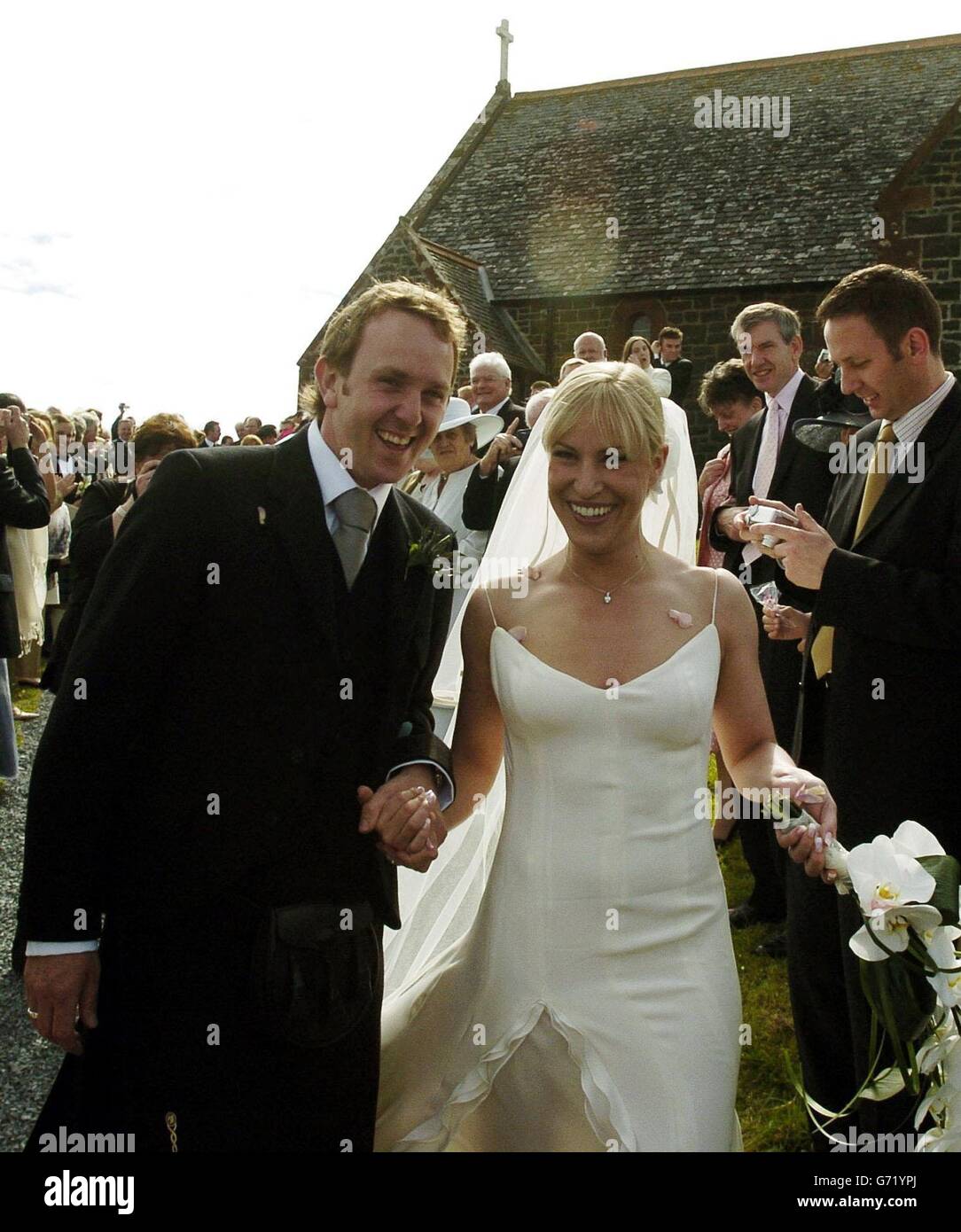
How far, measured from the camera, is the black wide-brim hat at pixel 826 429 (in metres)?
4.17

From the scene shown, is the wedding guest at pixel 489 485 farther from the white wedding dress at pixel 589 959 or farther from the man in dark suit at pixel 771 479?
the white wedding dress at pixel 589 959

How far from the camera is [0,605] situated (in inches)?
278

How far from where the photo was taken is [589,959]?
2.86 m

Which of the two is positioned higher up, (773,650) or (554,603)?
(554,603)

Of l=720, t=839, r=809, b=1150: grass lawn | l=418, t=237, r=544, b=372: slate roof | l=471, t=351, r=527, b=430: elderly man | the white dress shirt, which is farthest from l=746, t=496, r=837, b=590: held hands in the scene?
l=418, t=237, r=544, b=372: slate roof

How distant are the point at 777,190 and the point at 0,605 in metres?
21.9

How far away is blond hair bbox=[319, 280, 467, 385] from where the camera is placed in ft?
8.92

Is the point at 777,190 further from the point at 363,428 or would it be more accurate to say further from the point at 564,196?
the point at 363,428

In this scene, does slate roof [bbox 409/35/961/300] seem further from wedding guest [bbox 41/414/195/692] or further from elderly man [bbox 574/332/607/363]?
wedding guest [bbox 41/414/195/692]

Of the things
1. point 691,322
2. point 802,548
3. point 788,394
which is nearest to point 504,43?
point 691,322

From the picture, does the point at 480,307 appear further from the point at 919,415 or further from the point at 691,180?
the point at 919,415

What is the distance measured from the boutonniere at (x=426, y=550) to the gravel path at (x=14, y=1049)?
2498mm

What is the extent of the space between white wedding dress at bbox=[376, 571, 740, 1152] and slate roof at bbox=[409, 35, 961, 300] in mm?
21492

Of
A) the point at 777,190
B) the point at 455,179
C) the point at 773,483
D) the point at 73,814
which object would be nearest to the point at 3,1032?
the point at 73,814
